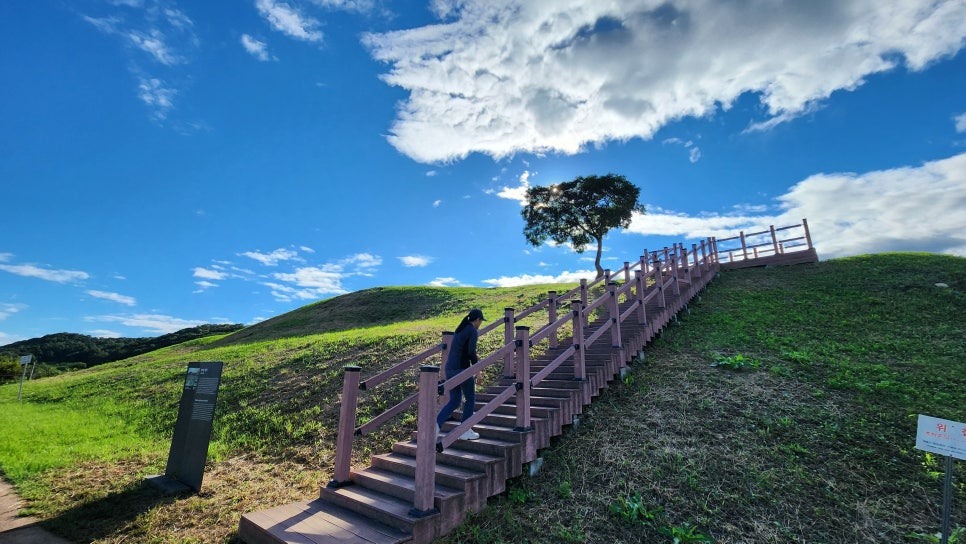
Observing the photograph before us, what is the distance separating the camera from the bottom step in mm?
4188

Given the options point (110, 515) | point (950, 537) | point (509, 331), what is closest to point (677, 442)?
point (950, 537)

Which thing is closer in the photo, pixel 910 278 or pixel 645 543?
pixel 645 543

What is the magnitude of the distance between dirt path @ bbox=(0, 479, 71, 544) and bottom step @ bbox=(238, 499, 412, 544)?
239 cm

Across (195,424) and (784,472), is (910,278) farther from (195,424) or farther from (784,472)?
(195,424)

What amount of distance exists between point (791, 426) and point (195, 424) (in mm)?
8967

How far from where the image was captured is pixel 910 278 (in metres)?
16.0

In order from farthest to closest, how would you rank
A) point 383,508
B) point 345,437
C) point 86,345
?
point 86,345, point 345,437, point 383,508

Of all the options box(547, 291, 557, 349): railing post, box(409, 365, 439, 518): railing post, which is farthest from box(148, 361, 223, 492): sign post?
box(547, 291, 557, 349): railing post

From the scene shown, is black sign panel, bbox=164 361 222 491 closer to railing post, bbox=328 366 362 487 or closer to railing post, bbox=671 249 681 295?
railing post, bbox=328 366 362 487

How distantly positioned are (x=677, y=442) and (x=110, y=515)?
25.1 feet

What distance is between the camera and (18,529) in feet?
17.8

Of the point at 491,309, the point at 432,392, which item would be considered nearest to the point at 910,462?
the point at 432,392

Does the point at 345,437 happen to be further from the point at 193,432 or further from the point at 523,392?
the point at 193,432

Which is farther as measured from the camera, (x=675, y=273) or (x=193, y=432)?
(x=675, y=273)
